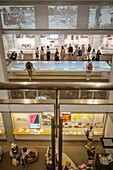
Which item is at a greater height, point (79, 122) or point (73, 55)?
point (79, 122)

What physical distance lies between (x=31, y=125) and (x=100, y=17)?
8350 mm

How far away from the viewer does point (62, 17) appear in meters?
8.81

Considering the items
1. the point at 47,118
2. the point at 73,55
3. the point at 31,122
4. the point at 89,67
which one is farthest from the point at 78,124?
the point at 73,55

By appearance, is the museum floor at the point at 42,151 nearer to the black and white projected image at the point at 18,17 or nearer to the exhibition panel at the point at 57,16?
the exhibition panel at the point at 57,16

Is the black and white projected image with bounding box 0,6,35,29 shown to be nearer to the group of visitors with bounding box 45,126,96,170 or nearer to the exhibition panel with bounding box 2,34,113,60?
the exhibition panel with bounding box 2,34,113,60

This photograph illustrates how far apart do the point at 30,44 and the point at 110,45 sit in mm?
5366

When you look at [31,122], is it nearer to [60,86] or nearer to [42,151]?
[42,151]

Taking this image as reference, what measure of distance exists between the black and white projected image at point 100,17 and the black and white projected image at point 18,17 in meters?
3.08

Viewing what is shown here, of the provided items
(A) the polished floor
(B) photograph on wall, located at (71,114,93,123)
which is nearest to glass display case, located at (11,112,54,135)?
(B) photograph on wall, located at (71,114,93,123)

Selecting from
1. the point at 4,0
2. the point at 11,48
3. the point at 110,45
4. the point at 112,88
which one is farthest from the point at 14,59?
the point at 112,88

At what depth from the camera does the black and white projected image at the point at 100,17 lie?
845cm

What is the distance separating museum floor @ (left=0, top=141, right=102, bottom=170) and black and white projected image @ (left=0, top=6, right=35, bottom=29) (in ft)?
26.8

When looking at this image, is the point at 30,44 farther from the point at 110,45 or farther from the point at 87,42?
the point at 110,45

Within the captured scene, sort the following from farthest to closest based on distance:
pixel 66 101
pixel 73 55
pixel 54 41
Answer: pixel 54 41 < pixel 73 55 < pixel 66 101
